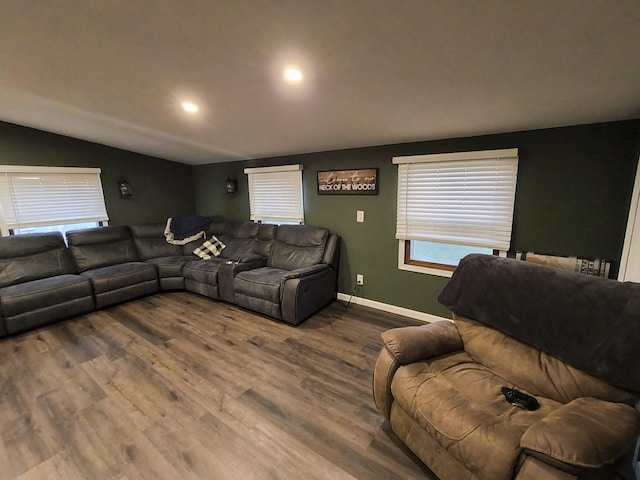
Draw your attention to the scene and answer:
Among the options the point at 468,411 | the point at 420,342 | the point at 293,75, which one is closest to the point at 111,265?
the point at 293,75

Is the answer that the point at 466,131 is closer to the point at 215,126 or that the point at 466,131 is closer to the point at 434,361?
the point at 434,361

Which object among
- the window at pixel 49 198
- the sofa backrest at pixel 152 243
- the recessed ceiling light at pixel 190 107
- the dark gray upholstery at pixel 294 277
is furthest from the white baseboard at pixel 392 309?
the window at pixel 49 198

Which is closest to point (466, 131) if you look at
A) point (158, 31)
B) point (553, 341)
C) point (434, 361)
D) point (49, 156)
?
point (553, 341)

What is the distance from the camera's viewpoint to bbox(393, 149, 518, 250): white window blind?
7.95 ft

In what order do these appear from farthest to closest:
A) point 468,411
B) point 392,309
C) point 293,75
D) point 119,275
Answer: point 119,275
point 392,309
point 293,75
point 468,411

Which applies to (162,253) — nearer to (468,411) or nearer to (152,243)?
(152,243)

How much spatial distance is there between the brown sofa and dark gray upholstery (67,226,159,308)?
137 inches

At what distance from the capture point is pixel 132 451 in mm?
1523

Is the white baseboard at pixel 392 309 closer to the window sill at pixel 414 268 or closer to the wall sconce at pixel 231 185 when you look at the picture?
the window sill at pixel 414 268

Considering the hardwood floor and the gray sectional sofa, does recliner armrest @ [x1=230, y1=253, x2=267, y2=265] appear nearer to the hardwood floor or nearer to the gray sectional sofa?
the gray sectional sofa

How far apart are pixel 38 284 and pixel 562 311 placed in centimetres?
472

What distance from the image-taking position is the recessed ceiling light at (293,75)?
171cm

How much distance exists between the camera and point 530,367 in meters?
1.43

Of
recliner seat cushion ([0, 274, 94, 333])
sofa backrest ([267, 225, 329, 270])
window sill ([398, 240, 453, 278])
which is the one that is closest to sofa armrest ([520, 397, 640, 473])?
window sill ([398, 240, 453, 278])
